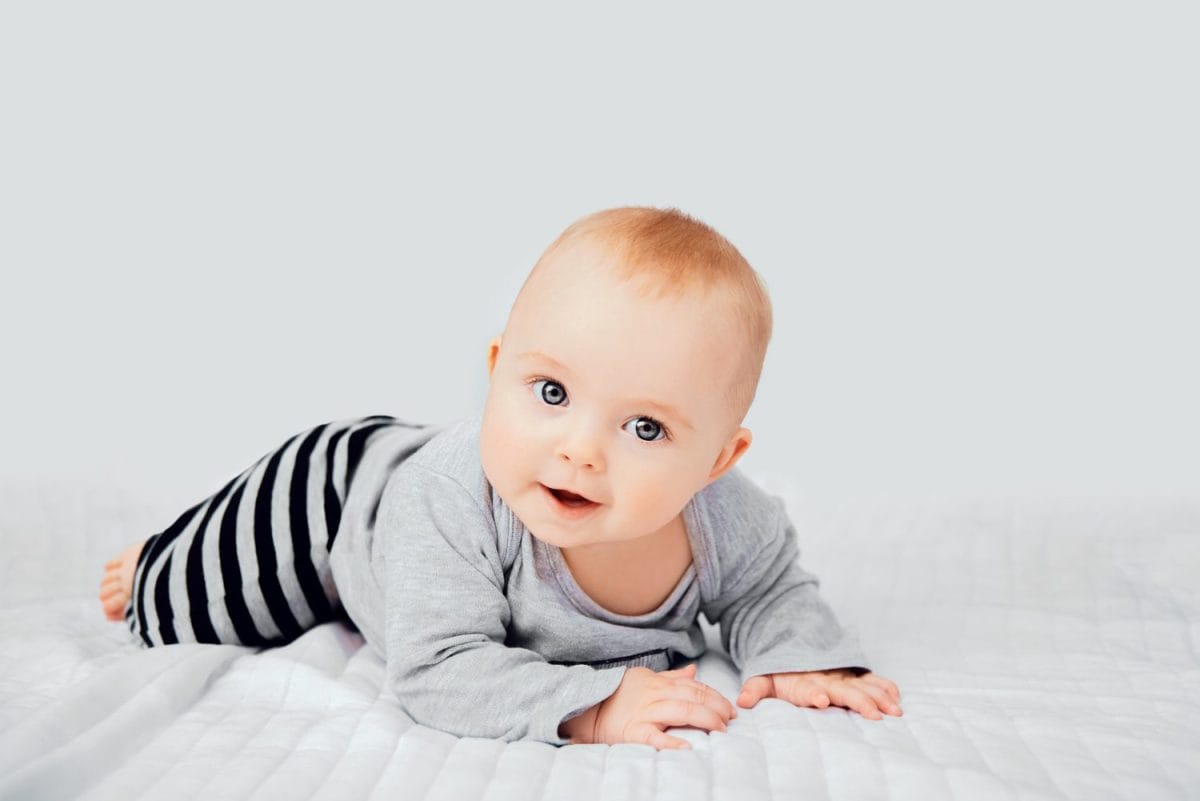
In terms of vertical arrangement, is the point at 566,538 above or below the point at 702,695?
above

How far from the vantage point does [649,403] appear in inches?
42.8

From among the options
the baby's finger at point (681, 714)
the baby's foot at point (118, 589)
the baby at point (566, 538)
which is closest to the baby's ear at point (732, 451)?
the baby at point (566, 538)

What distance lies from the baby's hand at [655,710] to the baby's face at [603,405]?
0.15m

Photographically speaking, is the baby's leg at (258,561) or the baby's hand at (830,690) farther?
the baby's leg at (258,561)

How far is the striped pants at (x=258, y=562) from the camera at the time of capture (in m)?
1.44

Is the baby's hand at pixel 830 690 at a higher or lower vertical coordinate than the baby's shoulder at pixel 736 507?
lower

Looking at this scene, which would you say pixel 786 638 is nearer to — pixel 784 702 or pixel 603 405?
pixel 784 702

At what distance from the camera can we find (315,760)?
3.49ft

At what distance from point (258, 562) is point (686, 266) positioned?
0.68 m

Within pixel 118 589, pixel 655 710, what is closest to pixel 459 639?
pixel 655 710

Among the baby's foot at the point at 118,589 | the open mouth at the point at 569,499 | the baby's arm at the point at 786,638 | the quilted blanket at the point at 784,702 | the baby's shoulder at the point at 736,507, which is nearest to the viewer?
the quilted blanket at the point at 784,702

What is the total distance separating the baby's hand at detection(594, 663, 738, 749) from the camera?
113 cm

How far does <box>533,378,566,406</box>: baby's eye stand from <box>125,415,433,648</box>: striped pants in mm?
475

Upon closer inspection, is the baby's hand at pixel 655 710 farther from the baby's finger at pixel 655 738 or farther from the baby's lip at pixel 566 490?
the baby's lip at pixel 566 490
